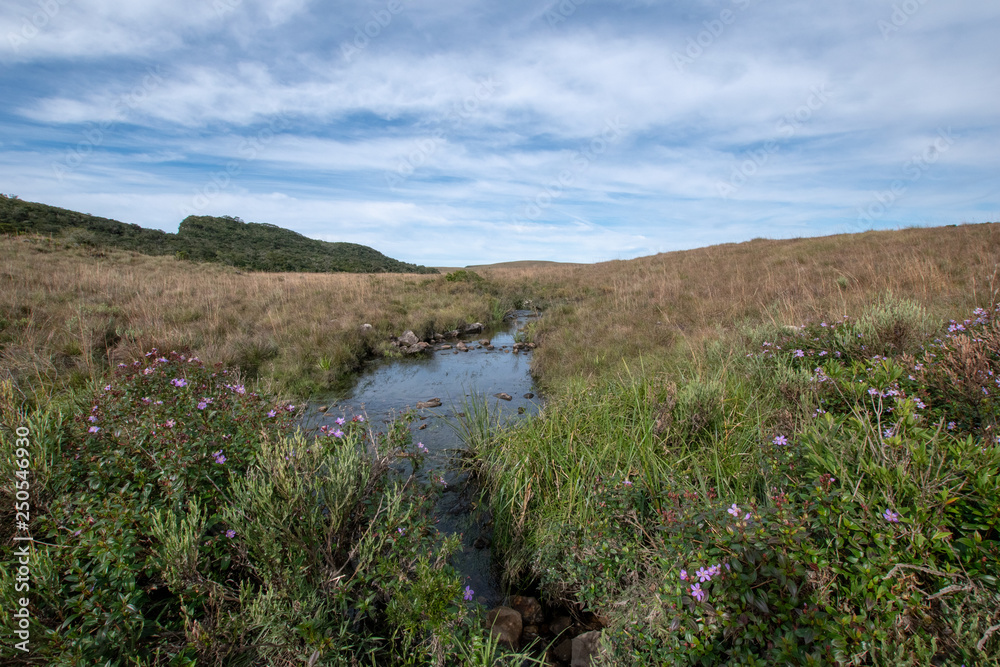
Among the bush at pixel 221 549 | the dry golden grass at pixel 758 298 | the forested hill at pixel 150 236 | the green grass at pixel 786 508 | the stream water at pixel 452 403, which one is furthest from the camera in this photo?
the forested hill at pixel 150 236

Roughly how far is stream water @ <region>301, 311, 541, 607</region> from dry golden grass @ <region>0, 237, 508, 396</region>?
1115 millimetres

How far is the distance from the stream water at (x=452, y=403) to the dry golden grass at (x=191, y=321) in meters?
1.11

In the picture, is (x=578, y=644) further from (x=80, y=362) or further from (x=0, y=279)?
(x=0, y=279)

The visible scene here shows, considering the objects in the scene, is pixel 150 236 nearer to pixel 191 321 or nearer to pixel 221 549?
pixel 191 321

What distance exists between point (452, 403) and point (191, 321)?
7.20 metres

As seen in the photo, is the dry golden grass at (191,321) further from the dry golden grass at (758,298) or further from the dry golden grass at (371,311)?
the dry golden grass at (758,298)

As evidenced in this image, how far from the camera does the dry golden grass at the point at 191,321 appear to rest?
21.7ft

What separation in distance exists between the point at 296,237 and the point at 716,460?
3128 inches

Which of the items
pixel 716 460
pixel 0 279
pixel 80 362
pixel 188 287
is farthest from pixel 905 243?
pixel 0 279

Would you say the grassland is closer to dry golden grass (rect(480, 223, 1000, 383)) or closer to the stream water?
the stream water

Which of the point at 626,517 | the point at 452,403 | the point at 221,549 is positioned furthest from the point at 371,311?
the point at 626,517

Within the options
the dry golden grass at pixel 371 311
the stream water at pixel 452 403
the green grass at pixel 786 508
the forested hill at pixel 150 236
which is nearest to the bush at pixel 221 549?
the stream water at pixel 452 403

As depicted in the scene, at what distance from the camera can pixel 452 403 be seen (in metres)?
6.70

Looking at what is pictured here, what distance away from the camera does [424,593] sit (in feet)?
6.94
